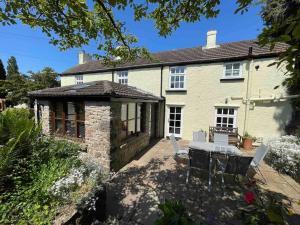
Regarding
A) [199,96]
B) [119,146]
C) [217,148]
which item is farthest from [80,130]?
[199,96]

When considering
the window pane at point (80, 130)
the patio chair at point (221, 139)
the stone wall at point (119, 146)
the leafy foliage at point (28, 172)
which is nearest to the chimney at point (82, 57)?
the window pane at point (80, 130)

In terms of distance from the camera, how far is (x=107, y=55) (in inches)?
229

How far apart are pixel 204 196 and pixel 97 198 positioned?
2877mm

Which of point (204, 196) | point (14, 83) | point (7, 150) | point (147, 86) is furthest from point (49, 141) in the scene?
point (14, 83)

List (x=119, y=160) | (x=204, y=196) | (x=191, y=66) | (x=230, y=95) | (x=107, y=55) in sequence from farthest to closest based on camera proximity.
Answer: (x=191, y=66) < (x=230, y=95) < (x=119, y=160) < (x=107, y=55) < (x=204, y=196)

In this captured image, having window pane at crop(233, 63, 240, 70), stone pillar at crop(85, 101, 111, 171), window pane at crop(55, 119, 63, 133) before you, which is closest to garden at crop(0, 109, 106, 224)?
stone pillar at crop(85, 101, 111, 171)

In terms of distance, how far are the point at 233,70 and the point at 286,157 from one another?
569 centimetres

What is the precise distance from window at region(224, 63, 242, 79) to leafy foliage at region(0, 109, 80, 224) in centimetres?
945

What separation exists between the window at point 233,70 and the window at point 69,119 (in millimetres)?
8551

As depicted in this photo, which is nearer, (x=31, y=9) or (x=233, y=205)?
(x=31, y=9)

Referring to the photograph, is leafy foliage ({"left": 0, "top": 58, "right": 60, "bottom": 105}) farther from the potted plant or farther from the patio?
the potted plant

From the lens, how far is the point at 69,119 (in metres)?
7.04

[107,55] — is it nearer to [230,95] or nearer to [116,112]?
[116,112]

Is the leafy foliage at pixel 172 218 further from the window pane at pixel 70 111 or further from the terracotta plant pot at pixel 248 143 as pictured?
the terracotta plant pot at pixel 248 143
